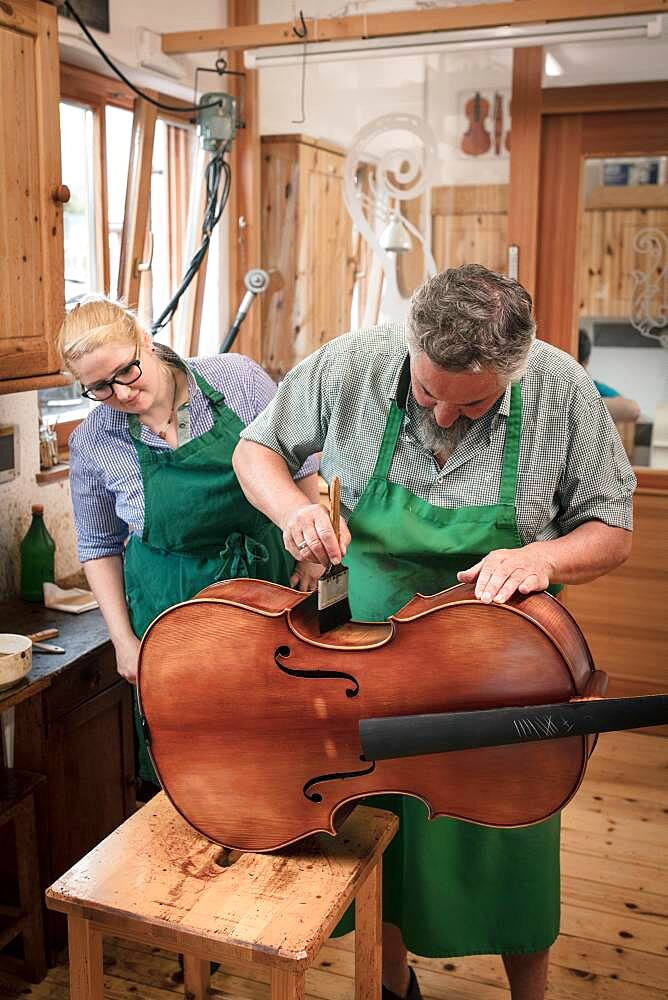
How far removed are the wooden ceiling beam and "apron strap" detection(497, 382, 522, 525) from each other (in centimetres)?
178

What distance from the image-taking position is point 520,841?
6.29ft

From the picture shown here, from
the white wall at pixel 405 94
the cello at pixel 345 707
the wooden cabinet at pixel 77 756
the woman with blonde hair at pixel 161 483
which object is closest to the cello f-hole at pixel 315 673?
the cello at pixel 345 707

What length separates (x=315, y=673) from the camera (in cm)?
145

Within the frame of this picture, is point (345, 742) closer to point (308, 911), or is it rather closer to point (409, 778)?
point (409, 778)

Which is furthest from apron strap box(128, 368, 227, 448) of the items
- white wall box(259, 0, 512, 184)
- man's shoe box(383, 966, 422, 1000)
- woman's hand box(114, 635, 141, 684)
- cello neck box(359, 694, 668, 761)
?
white wall box(259, 0, 512, 184)

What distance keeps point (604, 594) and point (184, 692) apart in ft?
8.74

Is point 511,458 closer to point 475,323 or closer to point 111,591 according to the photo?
point 475,323

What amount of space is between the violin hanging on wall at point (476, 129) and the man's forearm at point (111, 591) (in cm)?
216

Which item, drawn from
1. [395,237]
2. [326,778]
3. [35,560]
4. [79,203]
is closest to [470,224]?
[395,237]

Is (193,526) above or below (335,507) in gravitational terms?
below

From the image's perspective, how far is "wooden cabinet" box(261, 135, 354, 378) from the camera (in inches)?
154

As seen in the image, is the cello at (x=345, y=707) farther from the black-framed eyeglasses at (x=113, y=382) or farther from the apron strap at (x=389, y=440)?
the black-framed eyeglasses at (x=113, y=382)

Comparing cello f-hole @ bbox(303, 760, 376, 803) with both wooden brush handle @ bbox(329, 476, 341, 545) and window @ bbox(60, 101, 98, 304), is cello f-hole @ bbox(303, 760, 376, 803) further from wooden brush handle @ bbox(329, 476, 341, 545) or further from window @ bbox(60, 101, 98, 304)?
window @ bbox(60, 101, 98, 304)

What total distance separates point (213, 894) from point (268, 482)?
708mm
